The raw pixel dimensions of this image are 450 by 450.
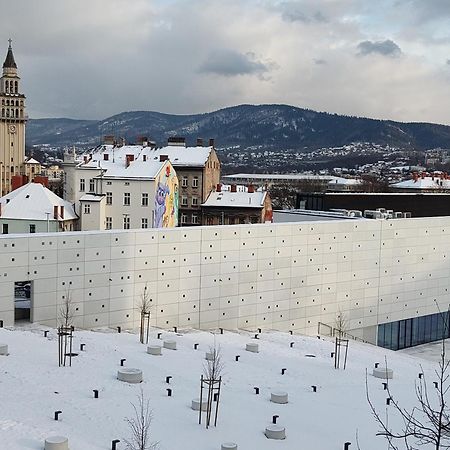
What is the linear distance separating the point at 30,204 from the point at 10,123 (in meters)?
39.7

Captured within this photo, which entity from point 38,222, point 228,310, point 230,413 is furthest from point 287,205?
point 230,413

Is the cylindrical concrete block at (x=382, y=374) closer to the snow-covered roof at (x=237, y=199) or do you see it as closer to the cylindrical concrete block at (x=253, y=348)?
the cylindrical concrete block at (x=253, y=348)

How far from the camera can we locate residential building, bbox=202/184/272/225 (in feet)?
210

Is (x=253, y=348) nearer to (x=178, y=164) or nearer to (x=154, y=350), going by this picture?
(x=154, y=350)

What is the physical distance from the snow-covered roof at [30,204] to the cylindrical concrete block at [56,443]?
36056 mm

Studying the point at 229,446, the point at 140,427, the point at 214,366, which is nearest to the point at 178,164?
the point at 214,366

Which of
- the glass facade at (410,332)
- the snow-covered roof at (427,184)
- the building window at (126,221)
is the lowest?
the glass facade at (410,332)

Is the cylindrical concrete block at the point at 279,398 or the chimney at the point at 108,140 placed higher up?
the chimney at the point at 108,140

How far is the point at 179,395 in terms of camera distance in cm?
2092

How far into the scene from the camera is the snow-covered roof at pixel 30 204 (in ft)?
164

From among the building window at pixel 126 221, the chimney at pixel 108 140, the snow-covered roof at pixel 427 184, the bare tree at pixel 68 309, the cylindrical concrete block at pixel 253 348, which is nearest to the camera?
the cylindrical concrete block at pixel 253 348

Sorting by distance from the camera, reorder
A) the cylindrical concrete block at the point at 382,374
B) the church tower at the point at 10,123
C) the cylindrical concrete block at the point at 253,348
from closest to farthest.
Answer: the cylindrical concrete block at the point at 382,374, the cylindrical concrete block at the point at 253,348, the church tower at the point at 10,123

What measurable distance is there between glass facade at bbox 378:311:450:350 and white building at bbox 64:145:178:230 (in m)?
22.4

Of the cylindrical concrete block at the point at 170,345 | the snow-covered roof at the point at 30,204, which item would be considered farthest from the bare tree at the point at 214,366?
the snow-covered roof at the point at 30,204
